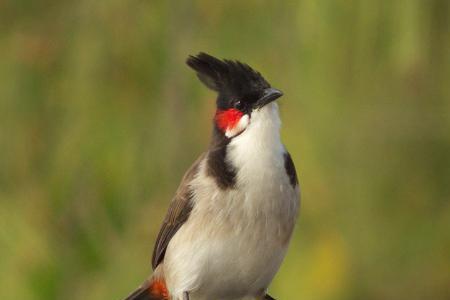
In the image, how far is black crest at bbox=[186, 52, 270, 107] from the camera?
168 inches

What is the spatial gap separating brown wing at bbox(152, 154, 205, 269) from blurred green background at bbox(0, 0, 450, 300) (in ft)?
1.58

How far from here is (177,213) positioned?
14.6 feet

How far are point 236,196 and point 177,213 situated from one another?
298 mm

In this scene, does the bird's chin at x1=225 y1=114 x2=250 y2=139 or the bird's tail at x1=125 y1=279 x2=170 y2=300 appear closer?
the bird's chin at x1=225 y1=114 x2=250 y2=139

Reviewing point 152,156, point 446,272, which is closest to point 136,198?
point 152,156

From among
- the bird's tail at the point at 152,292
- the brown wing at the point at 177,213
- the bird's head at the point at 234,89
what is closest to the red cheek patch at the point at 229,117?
the bird's head at the point at 234,89

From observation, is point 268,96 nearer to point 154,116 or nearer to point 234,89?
point 234,89

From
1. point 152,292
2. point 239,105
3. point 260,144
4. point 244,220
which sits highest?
point 239,105

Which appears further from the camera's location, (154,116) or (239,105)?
(154,116)

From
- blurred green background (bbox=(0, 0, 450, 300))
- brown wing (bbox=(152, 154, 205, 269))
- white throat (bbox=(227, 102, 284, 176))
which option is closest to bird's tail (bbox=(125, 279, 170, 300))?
brown wing (bbox=(152, 154, 205, 269))

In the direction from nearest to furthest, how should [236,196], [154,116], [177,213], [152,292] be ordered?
[236,196] < [177,213] < [152,292] < [154,116]

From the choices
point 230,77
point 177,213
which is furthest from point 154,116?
point 230,77

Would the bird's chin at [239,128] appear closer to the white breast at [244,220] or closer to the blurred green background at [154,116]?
the white breast at [244,220]

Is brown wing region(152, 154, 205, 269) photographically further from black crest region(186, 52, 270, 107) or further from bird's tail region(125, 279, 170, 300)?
black crest region(186, 52, 270, 107)
